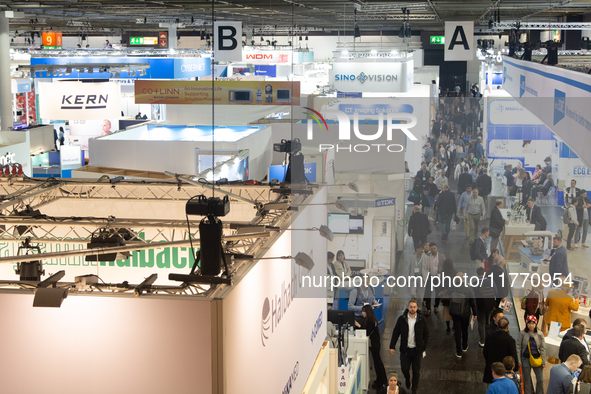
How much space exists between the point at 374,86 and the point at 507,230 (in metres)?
3.22

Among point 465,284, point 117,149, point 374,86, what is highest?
point 374,86

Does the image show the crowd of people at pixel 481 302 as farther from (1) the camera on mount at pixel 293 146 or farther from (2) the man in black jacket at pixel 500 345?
(1) the camera on mount at pixel 293 146

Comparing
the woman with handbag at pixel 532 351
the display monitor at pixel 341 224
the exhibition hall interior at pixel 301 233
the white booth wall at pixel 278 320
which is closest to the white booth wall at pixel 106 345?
the exhibition hall interior at pixel 301 233

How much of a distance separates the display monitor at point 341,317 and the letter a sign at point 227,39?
719cm

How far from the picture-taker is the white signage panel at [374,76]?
424 inches

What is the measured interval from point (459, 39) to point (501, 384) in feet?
21.0

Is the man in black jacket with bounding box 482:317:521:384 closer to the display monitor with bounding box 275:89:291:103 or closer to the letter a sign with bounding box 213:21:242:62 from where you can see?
the display monitor with bounding box 275:89:291:103

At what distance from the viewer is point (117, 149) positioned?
10898 millimetres

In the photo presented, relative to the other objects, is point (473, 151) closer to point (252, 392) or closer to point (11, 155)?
point (11, 155)


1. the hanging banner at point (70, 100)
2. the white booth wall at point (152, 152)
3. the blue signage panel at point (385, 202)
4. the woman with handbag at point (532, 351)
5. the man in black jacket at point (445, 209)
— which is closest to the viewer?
the woman with handbag at point (532, 351)

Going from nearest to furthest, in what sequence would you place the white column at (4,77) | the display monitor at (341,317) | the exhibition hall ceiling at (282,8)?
the display monitor at (341,317) → the white column at (4,77) → the exhibition hall ceiling at (282,8)

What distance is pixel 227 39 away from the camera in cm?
1366

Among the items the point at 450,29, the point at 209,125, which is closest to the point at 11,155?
the point at 209,125

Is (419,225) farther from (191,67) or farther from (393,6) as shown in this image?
(191,67)
